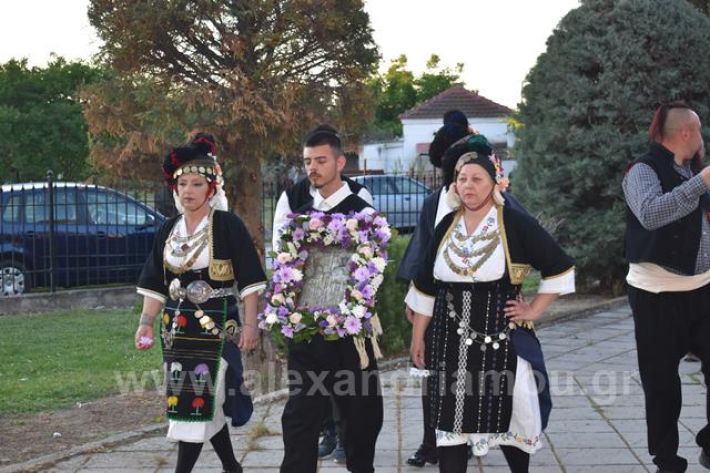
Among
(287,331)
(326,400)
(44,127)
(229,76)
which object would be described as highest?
(44,127)

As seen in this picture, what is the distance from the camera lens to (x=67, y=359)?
10359 millimetres

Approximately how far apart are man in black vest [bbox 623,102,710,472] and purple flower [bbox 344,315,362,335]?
5.17 ft

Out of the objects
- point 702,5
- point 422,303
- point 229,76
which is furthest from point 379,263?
point 702,5

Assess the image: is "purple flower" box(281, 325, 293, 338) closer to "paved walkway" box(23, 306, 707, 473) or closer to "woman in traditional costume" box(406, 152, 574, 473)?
"woman in traditional costume" box(406, 152, 574, 473)

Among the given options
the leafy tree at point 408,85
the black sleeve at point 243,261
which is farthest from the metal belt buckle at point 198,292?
the leafy tree at point 408,85

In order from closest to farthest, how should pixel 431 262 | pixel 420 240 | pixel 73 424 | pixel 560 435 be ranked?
pixel 431 262, pixel 420 240, pixel 560 435, pixel 73 424

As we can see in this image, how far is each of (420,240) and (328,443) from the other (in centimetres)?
145

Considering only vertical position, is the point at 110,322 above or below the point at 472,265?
below

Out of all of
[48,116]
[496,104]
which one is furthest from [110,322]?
[496,104]

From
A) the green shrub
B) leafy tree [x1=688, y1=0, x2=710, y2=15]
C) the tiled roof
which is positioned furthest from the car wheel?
the tiled roof

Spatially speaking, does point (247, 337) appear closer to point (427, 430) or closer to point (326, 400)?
point (326, 400)

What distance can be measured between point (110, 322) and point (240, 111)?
530 cm

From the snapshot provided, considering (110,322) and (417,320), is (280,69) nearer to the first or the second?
(417,320)

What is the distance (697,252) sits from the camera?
18.4ft
